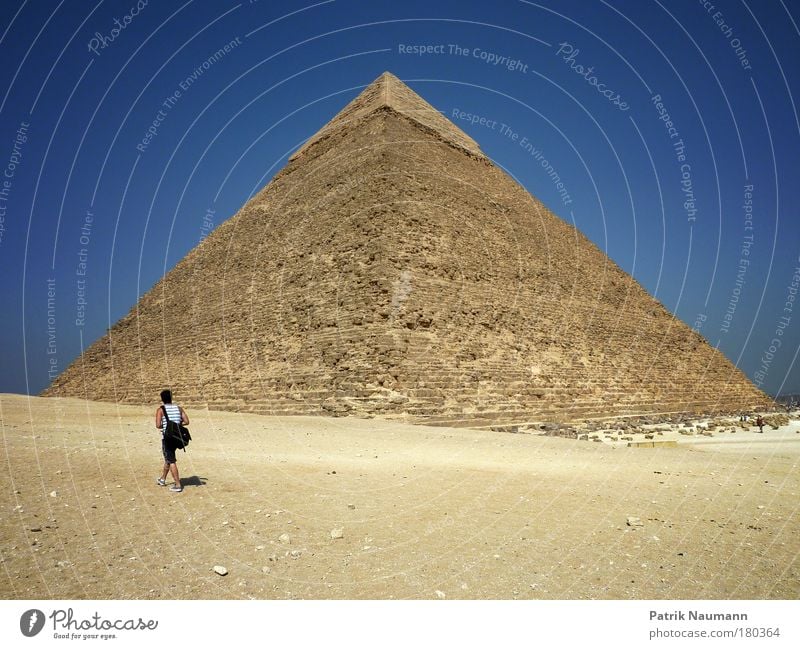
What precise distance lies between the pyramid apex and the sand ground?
85.3 ft

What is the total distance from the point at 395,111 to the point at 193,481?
26828mm

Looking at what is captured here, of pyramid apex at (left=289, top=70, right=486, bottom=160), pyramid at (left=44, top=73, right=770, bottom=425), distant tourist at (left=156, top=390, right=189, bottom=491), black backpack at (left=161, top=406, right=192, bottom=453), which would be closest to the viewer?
distant tourist at (left=156, top=390, right=189, bottom=491)

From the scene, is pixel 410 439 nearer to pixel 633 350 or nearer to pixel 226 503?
pixel 226 503

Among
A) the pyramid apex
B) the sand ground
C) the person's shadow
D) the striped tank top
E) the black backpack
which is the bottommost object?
the sand ground

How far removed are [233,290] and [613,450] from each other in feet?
63.3

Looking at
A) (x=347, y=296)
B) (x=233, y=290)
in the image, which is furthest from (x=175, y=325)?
(x=347, y=296)

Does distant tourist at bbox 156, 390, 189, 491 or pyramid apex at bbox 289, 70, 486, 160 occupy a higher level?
pyramid apex at bbox 289, 70, 486, 160

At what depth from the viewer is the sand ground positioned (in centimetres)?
316

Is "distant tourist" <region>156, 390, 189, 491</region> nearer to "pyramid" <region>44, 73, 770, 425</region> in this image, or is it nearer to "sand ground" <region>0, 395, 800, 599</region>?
"sand ground" <region>0, 395, 800, 599</region>

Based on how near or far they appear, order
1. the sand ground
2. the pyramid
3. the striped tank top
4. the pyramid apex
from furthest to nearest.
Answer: the pyramid apex < the pyramid < the striped tank top < the sand ground

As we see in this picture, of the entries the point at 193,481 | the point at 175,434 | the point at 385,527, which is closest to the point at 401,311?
the point at 193,481

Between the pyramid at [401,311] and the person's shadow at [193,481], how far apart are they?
→ 7893 millimetres

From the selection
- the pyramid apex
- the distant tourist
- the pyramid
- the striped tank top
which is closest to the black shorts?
the distant tourist

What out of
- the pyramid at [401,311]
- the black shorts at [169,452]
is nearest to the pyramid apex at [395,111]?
the pyramid at [401,311]
